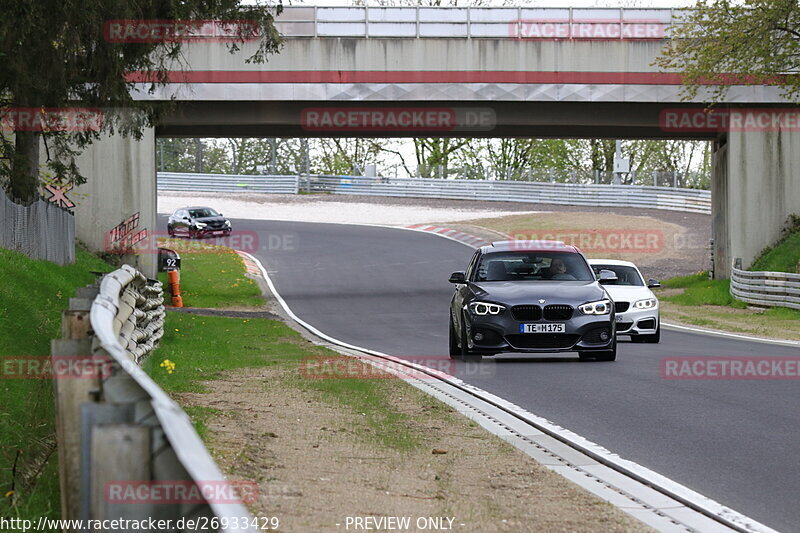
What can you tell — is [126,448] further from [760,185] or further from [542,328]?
[760,185]

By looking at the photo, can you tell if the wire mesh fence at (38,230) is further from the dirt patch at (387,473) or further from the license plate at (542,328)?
the dirt patch at (387,473)

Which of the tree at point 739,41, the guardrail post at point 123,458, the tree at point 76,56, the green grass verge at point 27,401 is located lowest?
the green grass verge at point 27,401

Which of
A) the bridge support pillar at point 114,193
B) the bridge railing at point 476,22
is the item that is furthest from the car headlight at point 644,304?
the bridge support pillar at point 114,193

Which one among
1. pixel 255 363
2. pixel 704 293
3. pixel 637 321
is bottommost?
pixel 704 293

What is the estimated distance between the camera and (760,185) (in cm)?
3797

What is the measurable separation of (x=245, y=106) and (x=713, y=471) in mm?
31221

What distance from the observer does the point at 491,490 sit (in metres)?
6.82

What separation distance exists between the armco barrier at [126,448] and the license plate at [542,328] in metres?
9.87

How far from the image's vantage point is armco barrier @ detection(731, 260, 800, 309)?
29891 mm

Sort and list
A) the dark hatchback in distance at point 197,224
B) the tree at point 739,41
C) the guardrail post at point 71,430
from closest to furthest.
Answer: the guardrail post at point 71,430, the tree at point 739,41, the dark hatchback in distance at point 197,224

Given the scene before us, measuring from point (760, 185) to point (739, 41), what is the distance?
704 centimetres

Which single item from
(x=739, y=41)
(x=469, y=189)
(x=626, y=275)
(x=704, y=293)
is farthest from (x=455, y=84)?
(x=469, y=189)

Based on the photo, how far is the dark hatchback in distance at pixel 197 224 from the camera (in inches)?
2188

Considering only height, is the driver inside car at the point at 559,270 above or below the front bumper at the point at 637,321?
above
